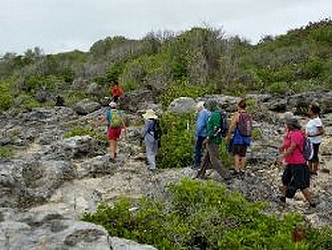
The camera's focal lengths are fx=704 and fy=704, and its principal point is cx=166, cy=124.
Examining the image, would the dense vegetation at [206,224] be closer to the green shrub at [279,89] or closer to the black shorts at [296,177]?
the black shorts at [296,177]

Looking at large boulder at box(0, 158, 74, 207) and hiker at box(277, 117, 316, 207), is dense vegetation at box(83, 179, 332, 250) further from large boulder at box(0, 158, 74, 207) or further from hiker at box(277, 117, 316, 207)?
large boulder at box(0, 158, 74, 207)

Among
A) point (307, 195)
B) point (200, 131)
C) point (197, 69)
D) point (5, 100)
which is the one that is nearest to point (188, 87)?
point (197, 69)

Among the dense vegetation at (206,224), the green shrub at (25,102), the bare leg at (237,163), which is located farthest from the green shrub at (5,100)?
the dense vegetation at (206,224)

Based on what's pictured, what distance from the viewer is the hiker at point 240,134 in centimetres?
1212

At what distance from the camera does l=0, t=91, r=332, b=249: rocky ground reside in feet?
24.5

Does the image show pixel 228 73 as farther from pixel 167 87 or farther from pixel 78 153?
pixel 78 153

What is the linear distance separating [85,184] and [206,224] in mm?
4274

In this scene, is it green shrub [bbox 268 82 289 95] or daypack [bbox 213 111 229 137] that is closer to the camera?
daypack [bbox 213 111 229 137]

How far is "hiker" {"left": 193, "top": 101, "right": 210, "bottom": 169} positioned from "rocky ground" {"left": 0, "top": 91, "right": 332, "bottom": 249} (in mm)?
263

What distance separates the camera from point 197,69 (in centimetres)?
2581

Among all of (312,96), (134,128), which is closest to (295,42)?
(312,96)

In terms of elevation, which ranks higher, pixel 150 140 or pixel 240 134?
pixel 240 134

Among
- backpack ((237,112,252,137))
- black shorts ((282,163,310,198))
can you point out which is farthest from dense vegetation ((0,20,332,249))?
backpack ((237,112,252,137))

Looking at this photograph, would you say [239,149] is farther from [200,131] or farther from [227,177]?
[200,131]
